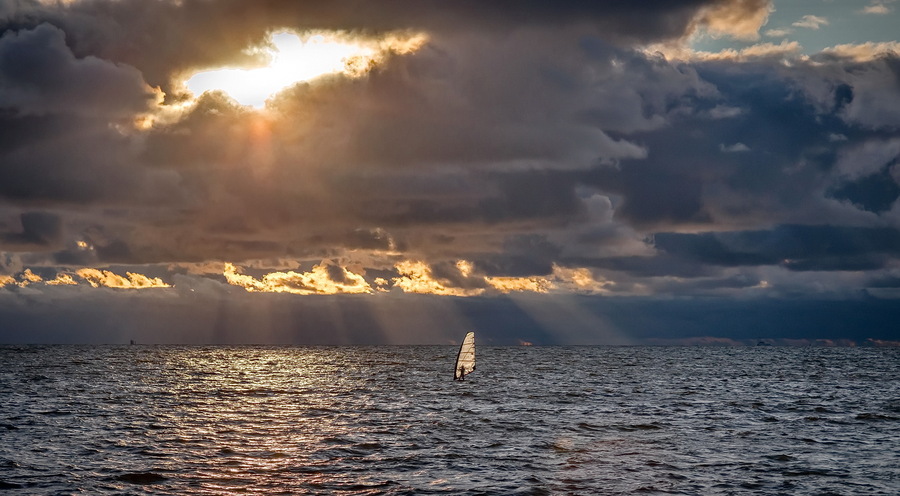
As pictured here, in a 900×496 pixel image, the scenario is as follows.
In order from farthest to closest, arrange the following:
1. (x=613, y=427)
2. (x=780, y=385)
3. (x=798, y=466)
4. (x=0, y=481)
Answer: (x=780, y=385) < (x=613, y=427) < (x=798, y=466) < (x=0, y=481)

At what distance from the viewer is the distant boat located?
354 ft

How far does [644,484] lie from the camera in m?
34.5

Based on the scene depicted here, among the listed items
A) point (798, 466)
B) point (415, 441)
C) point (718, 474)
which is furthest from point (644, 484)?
point (415, 441)

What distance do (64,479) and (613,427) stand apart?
33057mm

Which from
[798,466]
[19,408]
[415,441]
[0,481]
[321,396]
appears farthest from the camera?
[321,396]

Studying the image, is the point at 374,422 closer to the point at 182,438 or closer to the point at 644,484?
the point at 182,438

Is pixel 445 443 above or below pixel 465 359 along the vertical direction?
below

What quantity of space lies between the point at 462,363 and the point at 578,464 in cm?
7010

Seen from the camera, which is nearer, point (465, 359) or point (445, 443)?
point (445, 443)

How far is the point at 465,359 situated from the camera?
11019 centimetres

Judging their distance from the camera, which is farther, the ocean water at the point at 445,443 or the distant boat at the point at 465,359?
the distant boat at the point at 465,359

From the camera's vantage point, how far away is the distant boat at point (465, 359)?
107750mm

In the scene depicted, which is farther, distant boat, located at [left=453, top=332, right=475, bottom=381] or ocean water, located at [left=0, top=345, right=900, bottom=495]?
distant boat, located at [left=453, top=332, right=475, bottom=381]

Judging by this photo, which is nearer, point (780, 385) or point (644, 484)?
point (644, 484)
